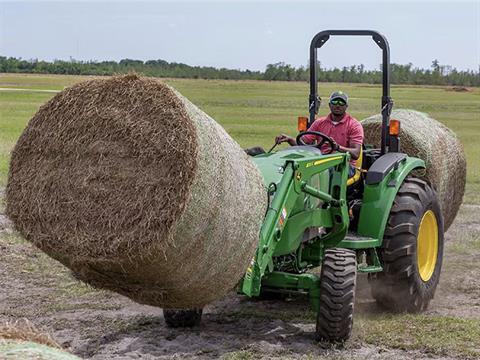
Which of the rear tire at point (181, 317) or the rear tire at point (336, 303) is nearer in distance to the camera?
the rear tire at point (336, 303)

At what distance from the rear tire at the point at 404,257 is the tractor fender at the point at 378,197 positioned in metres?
0.12

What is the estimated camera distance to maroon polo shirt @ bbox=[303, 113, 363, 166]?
28.8ft

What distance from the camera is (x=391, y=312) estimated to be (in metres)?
8.88

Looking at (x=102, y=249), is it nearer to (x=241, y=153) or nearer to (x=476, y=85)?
(x=241, y=153)

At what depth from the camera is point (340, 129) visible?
8.89m

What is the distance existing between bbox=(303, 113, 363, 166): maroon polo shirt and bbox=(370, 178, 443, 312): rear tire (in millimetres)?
658

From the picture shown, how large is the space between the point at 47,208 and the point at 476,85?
75.4 metres

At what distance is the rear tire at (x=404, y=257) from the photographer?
8664 mm

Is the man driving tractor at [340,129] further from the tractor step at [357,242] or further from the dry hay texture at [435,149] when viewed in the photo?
the dry hay texture at [435,149]

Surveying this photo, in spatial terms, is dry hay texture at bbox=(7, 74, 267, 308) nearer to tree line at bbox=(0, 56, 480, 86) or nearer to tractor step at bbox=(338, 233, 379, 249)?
tractor step at bbox=(338, 233, 379, 249)

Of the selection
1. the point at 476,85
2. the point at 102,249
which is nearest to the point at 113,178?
the point at 102,249

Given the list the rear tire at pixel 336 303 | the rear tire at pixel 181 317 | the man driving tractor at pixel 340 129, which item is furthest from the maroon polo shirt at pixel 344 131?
the rear tire at pixel 181 317

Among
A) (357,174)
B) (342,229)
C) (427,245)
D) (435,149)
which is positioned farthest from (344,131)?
(435,149)

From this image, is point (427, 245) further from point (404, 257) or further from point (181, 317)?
point (181, 317)
